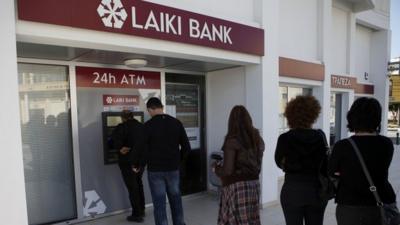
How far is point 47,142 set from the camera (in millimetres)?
3924

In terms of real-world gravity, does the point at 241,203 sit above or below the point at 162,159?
below

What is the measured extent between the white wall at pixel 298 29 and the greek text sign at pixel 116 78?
255cm

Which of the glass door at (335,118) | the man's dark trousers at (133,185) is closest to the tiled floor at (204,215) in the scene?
the man's dark trousers at (133,185)

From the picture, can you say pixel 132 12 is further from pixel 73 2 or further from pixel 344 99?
pixel 344 99

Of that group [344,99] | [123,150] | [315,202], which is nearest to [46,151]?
[123,150]

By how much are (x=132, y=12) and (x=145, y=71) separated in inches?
65.4

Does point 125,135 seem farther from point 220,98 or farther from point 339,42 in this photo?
point 339,42

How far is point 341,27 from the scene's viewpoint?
7828 mm

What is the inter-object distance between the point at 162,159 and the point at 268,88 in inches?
87.2

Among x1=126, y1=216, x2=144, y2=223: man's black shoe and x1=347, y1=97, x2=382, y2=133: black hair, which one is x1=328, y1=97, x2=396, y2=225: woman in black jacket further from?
x1=126, y1=216, x2=144, y2=223: man's black shoe

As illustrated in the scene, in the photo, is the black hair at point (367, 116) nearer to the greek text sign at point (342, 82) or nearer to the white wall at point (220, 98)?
the white wall at point (220, 98)

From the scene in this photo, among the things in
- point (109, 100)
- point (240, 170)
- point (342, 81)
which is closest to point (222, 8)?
point (109, 100)

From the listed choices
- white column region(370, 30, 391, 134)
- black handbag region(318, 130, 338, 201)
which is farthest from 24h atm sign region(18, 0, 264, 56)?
white column region(370, 30, 391, 134)

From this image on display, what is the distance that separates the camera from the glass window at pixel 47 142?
149 inches
